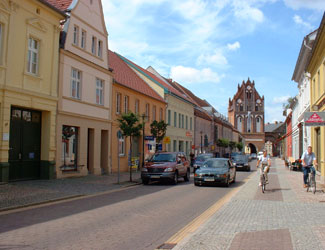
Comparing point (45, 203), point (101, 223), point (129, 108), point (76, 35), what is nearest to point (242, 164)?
point (129, 108)

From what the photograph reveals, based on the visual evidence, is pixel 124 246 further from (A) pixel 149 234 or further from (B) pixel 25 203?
(B) pixel 25 203

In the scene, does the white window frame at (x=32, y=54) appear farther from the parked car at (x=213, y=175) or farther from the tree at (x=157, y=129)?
the tree at (x=157, y=129)

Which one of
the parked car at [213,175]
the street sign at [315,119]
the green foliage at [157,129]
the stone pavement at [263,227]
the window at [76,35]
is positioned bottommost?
the stone pavement at [263,227]

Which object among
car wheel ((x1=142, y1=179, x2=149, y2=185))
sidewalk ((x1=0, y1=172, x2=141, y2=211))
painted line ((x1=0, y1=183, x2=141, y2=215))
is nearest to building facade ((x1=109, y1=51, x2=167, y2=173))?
car wheel ((x1=142, y1=179, x2=149, y2=185))

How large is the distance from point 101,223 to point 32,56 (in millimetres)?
11506

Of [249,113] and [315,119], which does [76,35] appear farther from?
[249,113]

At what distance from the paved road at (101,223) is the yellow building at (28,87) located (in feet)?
18.4

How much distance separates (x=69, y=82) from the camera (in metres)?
20.2

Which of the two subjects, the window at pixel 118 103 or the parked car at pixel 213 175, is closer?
the parked car at pixel 213 175

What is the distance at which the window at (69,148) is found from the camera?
19.9 metres

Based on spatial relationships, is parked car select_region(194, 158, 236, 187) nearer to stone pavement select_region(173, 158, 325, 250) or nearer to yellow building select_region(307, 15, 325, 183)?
stone pavement select_region(173, 158, 325, 250)

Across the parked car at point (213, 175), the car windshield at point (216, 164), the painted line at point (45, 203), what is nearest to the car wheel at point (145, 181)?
the parked car at point (213, 175)

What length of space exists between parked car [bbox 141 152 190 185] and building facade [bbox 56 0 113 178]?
4.51 metres

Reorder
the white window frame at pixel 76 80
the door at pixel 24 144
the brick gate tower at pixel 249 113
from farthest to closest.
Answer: the brick gate tower at pixel 249 113 < the white window frame at pixel 76 80 < the door at pixel 24 144
